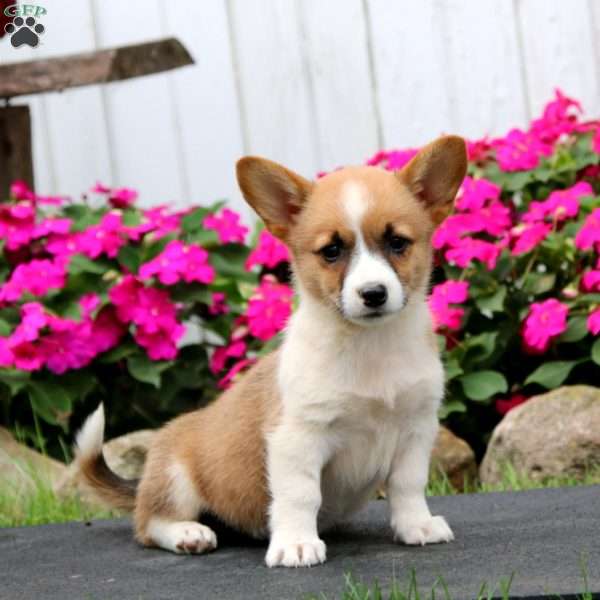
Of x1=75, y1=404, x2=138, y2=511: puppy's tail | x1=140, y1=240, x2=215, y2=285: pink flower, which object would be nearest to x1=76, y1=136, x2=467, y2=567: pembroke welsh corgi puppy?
x1=75, y1=404, x2=138, y2=511: puppy's tail

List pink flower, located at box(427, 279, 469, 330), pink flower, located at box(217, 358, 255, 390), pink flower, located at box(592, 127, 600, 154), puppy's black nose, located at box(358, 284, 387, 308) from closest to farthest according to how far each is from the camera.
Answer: puppy's black nose, located at box(358, 284, 387, 308) < pink flower, located at box(427, 279, 469, 330) < pink flower, located at box(217, 358, 255, 390) < pink flower, located at box(592, 127, 600, 154)

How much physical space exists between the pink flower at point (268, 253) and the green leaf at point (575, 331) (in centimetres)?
130

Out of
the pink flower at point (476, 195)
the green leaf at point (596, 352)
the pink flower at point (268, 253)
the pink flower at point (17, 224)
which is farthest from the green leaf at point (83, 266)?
the green leaf at point (596, 352)

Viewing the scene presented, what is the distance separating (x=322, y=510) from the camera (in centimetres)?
346

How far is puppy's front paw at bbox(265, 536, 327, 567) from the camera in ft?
10.2

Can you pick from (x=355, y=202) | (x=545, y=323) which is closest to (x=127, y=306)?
(x=545, y=323)

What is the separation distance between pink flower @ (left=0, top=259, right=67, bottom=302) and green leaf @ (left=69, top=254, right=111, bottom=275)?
0.19 feet

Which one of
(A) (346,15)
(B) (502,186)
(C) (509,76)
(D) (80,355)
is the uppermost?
(A) (346,15)

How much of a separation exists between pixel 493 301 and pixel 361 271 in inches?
80.2

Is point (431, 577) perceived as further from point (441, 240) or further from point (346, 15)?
point (346, 15)

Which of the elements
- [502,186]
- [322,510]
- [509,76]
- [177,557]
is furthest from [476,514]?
[509,76]

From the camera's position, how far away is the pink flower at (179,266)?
210 inches

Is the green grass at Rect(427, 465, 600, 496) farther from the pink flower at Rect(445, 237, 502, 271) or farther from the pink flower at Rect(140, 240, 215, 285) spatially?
the pink flower at Rect(140, 240, 215, 285)

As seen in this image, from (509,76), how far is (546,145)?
27.8 inches
